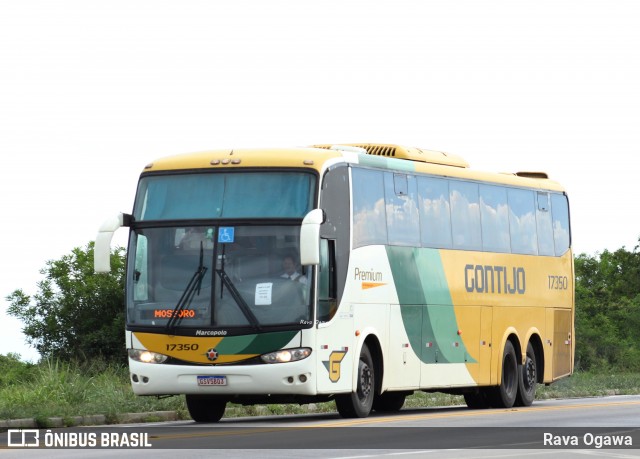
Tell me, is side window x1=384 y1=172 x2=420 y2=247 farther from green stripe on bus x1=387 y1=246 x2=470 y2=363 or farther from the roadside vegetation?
the roadside vegetation

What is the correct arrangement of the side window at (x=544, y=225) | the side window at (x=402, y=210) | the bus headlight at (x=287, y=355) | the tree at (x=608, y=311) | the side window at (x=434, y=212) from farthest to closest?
the tree at (x=608, y=311), the side window at (x=544, y=225), the side window at (x=434, y=212), the side window at (x=402, y=210), the bus headlight at (x=287, y=355)

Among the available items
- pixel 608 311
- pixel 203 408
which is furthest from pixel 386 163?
pixel 608 311

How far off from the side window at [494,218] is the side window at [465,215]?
0.85 feet

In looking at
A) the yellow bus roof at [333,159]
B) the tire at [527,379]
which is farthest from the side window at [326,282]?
the tire at [527,379]

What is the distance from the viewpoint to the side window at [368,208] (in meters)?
23.8

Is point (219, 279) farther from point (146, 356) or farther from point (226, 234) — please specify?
point (146, 356)

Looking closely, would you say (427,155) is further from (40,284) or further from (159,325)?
(40,284)

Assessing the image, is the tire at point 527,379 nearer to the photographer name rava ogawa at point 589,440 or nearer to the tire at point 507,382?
the tire at point 507,382

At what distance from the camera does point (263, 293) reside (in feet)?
72.3

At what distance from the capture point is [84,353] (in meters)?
37.9

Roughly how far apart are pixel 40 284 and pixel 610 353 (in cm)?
3868

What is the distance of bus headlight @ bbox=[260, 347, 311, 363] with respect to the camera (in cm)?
2192

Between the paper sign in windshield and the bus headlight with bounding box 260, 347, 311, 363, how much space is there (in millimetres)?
732

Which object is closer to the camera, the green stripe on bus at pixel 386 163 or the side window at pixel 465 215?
the green stripe on bus at pixel 386 163
